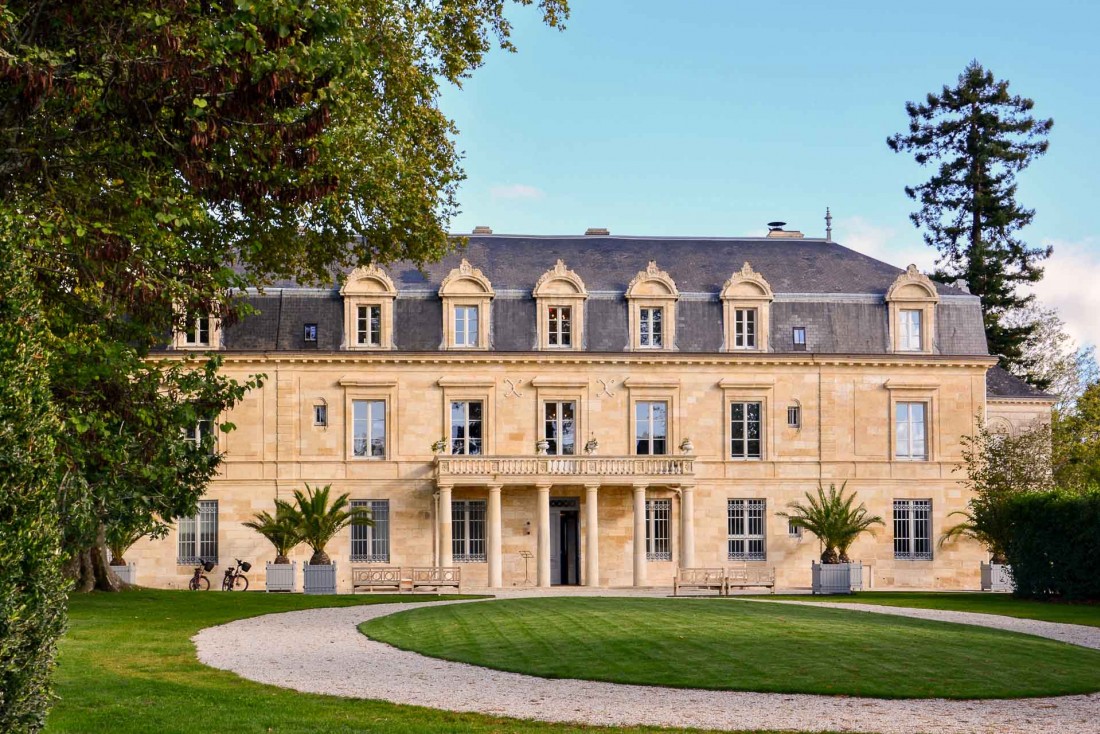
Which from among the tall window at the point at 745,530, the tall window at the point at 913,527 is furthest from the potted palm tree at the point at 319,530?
the tall window at the point at 913,527

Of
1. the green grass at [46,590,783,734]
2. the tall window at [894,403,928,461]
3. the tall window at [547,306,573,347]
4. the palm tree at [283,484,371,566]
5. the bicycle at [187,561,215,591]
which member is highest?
the tall window at [547,306,573,347]

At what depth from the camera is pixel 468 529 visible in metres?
42.6

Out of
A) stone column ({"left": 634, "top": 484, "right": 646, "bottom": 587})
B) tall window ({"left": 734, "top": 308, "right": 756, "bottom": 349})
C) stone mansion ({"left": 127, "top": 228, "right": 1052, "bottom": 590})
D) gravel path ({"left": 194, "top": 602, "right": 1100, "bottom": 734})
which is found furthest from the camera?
tall window ({"left": 734, "top": 308, "right": 756, "bottom": 349})

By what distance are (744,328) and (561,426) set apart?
681cm

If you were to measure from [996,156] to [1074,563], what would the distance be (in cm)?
3226

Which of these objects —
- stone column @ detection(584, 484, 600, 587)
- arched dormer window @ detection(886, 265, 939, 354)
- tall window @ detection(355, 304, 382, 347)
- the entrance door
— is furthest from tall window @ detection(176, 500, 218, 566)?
arched dormer window @ detection(886, 265, 939, 354)

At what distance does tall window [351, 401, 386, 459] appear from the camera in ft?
139

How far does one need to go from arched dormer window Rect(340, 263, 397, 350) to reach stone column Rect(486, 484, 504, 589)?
581 centimetres

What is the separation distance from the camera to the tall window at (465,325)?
4275 cm

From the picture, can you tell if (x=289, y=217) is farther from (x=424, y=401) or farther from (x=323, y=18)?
(x=424, y=401)

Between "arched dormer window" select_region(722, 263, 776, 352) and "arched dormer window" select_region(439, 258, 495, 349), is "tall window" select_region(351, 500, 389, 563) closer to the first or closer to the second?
"arched dormer window" select_region(439, 258, 495, 349)

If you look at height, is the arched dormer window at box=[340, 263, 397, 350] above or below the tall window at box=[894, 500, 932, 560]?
above

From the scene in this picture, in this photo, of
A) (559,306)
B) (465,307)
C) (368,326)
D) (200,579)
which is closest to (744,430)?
(559,306)

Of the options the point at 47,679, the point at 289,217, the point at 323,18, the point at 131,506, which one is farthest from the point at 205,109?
the point at 289,217
